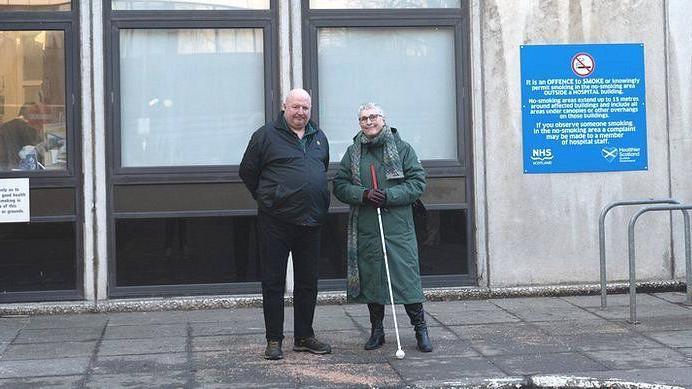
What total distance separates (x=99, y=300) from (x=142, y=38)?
257 centimetres

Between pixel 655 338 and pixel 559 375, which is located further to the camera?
pixel 655 338

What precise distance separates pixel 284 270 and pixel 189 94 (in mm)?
3027

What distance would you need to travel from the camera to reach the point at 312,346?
22.8 feet

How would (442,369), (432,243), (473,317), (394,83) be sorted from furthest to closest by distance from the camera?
1. (394,83)
2. (432,243)
3. (473,317)
4. (442,369)

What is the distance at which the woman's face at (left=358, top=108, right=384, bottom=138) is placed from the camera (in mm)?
6914

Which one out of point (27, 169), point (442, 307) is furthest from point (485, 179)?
point (27, 169)

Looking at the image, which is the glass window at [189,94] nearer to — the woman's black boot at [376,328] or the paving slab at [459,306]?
the paving slab at [459,306]

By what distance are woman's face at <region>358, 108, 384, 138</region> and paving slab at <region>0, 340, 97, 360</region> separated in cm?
270

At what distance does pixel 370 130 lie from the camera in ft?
22.7

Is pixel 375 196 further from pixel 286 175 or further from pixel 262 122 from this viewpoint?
pixel 262 122

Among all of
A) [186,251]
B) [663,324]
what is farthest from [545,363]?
[186,251]

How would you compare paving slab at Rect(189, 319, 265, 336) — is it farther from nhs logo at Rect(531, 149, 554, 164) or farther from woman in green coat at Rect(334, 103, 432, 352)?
nhs logo at Rect(531, 149, 554, 164)

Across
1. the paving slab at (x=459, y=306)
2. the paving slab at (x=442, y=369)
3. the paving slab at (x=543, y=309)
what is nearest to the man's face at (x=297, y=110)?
the paving slab at (x=442, y=369)

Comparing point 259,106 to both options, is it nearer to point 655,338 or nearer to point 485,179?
point 485,179
